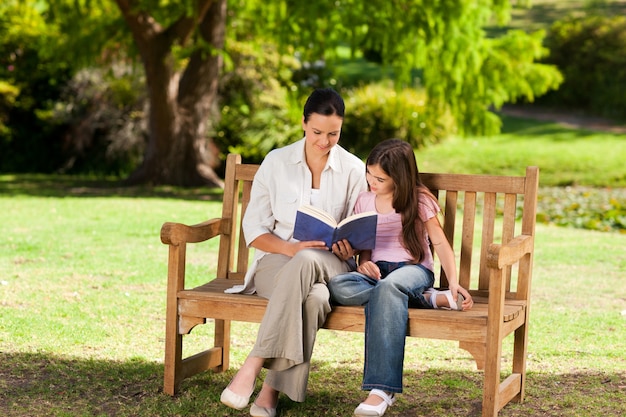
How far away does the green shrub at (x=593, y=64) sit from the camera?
2089 centimetres

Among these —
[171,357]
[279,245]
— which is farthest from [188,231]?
[171,357]

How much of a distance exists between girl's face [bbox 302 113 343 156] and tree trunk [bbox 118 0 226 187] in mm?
9148

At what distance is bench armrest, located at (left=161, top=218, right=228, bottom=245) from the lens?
4.11 metres

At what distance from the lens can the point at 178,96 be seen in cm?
1378

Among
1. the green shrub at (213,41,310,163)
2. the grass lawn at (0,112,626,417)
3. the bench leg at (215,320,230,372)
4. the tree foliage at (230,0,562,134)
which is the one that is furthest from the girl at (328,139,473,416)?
the green shrub at (213,41,310,163)

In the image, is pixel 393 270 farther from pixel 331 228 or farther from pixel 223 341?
pixel 223 341

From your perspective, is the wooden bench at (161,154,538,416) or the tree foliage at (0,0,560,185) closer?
the wooden bench at (161,154,538,416)

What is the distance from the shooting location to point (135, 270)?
716cm

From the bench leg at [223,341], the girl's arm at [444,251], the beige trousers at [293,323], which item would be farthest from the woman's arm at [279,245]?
the bench leg at [223,341]

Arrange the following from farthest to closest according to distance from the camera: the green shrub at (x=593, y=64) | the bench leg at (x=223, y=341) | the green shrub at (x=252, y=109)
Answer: the green shrub at (x=593, y=64) → the green shrub at (x=252, y=109) → the bench leg at (x=223, y=341)

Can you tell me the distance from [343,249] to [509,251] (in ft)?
2.26

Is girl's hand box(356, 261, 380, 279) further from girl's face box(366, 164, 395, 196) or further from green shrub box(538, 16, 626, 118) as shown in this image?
green shrub box(538, 16, 626, 118)

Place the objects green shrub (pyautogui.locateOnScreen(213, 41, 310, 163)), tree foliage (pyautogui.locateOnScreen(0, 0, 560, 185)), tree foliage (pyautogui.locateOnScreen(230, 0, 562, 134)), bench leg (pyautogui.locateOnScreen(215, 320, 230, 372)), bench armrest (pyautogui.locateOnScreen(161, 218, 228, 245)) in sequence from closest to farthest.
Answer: bench armrest (pyautogui.locateOnScreen(161, 218, 228, 245))
bench leg (pyautogui.locateOnScreen(215, 320, 230, 372))
tree foliage (pyautogui.locateOnScreen(230, 0, 562, 134))
tree foliage (pyautogui.locateOnScreen(0, 0, 560, 185))
green shrub (pyautogui.locateOnScreen(213, 41, 310, 163))

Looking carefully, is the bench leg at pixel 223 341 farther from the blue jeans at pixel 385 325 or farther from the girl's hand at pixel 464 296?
the girl's hand at pixel 464 296
